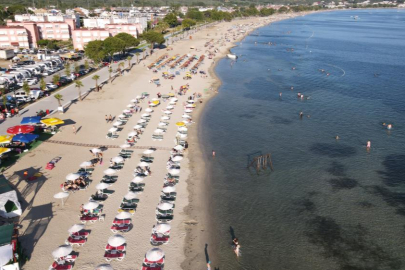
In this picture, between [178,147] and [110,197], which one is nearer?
[110,197]

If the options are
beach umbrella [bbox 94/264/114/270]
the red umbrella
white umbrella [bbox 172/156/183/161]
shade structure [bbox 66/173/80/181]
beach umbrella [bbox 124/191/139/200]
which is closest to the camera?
beach umbrella [bbox 94/264/114/270]

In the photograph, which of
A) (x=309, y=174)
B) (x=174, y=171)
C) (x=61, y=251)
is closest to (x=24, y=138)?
(x=174, y=171)

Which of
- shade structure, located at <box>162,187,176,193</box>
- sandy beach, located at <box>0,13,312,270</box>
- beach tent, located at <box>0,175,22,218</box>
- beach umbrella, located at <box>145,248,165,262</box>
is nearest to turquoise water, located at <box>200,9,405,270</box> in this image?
sandy beach, located at <box>0,13,312,270</box>

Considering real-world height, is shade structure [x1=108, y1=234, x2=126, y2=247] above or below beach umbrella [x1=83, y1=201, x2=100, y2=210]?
below

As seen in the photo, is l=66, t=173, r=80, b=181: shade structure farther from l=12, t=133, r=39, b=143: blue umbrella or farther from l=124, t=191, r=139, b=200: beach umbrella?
l=12, t=133, r=39, b=143: blue umbrella

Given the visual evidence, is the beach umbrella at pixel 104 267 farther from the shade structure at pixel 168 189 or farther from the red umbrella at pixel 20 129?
the red umbrella at pixel 20 129

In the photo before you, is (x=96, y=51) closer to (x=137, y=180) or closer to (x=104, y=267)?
(x=137, y=180)
